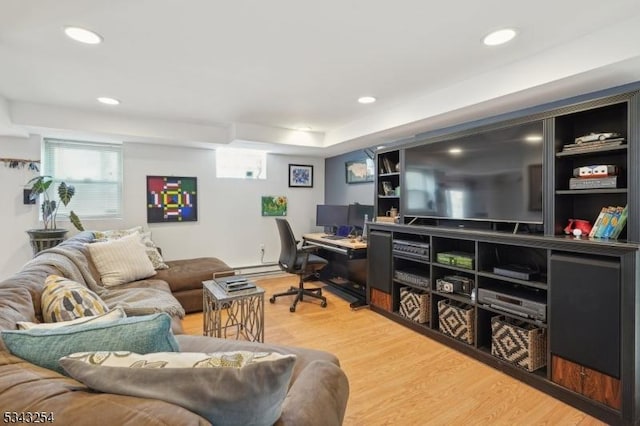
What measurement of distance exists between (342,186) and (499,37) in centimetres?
325

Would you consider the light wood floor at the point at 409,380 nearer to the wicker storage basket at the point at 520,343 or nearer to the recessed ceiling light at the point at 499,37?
the wicker storage basket at the point at 520,343

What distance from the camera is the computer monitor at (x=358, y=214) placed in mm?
4188

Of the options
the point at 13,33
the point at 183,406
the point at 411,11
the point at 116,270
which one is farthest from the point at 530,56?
the point at 116,270

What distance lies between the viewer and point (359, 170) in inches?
182

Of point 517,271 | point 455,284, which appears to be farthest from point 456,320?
point 517,271

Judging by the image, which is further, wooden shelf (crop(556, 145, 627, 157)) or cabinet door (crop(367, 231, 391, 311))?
cabinet door (crop(367, 231, 391, 311))

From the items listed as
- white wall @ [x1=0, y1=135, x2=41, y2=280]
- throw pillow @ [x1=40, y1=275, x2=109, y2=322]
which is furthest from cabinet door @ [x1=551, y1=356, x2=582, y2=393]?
white wall @ [x1=0, y1=135, x2=41, y2=280]

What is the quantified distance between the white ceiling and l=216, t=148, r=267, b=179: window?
119 centimetres

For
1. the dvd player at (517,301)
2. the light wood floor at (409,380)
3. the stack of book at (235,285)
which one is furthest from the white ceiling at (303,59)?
the light wood floor at (409,380)

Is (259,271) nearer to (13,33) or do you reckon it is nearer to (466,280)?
(466,280)

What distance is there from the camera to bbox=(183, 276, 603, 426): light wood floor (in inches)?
72.3

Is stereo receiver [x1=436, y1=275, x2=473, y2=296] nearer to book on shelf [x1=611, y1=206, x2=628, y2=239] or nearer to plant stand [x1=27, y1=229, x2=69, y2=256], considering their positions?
book on shelf [x1=611, y1=206, x2=628, y2=239]

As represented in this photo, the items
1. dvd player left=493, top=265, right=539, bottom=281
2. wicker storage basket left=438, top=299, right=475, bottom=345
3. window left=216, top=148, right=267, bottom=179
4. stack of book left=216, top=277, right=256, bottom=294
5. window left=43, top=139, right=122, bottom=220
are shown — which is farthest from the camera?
window left=216, top=148, right=267, bottom=179

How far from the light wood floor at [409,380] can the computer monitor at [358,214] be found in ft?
4.49
